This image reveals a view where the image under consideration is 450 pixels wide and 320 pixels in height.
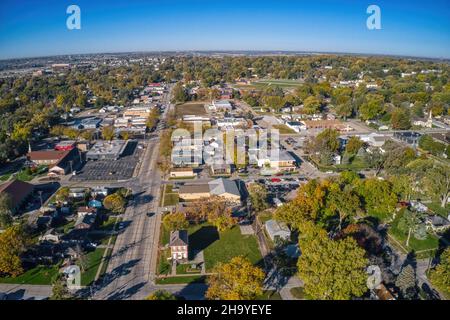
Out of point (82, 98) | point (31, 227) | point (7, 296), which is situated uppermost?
point (82, 98)

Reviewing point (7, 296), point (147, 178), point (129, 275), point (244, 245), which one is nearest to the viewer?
point (7, 296)

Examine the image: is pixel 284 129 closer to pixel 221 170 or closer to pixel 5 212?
pixel 221 170

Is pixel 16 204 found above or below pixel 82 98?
below

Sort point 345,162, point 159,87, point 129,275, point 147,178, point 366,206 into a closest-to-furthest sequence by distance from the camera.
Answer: point 129,275
point 366,206
point 147,178
point 345,162
point 159,87

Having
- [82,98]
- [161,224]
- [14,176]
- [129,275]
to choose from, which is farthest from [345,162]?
[82,98]

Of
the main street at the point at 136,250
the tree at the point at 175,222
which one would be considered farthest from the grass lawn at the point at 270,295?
the tree at the point at 175,222

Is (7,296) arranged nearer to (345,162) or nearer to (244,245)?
(244,245)
